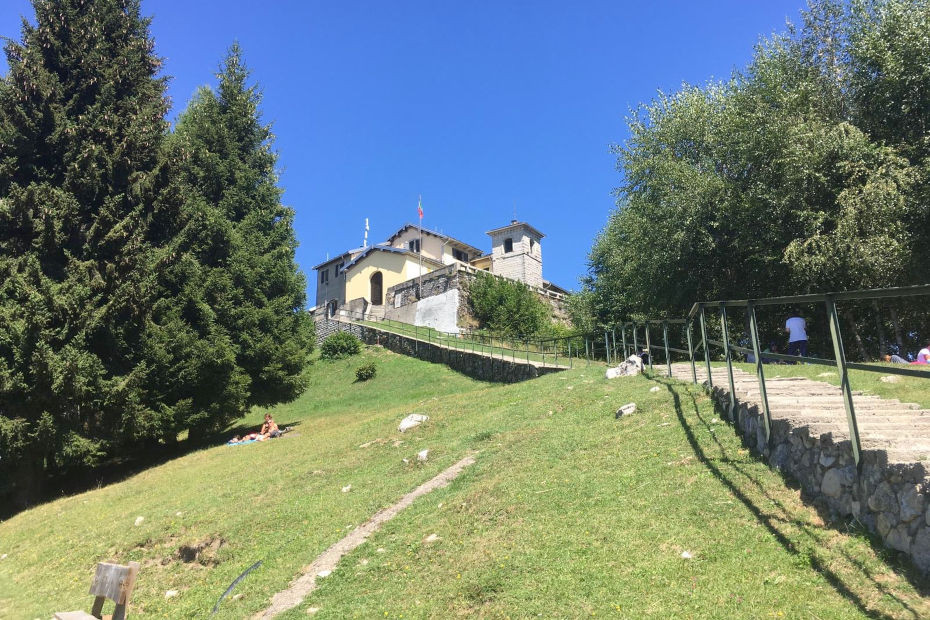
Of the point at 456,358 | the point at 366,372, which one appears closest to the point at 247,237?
the point at 366,372

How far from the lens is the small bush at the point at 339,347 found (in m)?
33.6

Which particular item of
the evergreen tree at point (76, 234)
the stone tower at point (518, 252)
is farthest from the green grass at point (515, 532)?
the stone tower at point (518, 252)

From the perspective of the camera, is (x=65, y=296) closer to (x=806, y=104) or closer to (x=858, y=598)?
(x=858, y=598)

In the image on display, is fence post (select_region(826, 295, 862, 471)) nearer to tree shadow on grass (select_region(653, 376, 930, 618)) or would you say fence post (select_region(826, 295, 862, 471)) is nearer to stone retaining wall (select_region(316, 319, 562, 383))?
tree shadow on grass (select_region(653, 376, 930, 618))

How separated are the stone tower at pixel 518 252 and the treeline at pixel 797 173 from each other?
2337 cm

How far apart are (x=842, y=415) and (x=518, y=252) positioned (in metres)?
41.6

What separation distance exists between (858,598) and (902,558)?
47cm

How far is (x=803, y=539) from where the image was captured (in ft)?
13.1

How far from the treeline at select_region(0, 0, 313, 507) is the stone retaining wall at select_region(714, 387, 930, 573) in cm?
1415

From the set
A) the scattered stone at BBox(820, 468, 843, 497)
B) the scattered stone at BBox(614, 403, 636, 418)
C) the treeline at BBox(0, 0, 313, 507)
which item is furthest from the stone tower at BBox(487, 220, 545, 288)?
the scattered stone at BBox(820, 468, 843, 497)

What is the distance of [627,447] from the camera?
271 inches

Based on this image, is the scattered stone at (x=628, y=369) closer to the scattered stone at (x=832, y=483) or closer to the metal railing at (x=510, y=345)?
the metal railing at (x=510, y=345)

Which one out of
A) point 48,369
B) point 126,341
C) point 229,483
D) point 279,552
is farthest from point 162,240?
point 279,552

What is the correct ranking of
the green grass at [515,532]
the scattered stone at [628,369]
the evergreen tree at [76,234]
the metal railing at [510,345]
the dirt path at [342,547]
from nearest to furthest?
the green grass at [515,532] < the dirt path at [342,547] < the evergreen tree at [76,234] < the scattered stone at [628,369] < the metal railing at [510,345]
